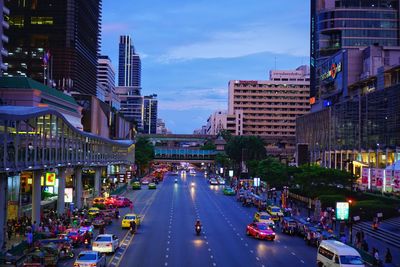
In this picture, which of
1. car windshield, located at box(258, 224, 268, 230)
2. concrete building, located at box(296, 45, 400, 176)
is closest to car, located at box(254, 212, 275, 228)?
car windshield, located at box(258, 224, 268, 230)

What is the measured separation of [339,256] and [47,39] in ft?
481

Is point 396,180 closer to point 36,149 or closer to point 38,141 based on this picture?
point 38,141

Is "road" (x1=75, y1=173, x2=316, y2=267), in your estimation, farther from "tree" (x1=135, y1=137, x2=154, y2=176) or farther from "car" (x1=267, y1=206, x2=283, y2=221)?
"tree" (x1=135, y1=137, x2=154, y2=176)

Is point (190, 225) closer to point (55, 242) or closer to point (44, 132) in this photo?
point (44, 132)

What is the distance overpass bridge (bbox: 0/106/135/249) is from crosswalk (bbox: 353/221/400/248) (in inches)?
1088

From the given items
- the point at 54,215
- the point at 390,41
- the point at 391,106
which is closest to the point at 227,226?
the point at 54,215

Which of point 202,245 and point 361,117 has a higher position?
point 361,117

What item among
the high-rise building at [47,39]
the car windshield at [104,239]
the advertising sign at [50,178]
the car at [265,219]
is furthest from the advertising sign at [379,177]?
the high-rise building at [47,39]

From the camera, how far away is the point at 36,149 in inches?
1658

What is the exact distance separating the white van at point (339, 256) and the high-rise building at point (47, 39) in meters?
131

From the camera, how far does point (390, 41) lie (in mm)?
155250

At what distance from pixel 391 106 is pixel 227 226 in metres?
50.6

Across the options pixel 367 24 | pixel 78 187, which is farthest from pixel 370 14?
pixel 78 187

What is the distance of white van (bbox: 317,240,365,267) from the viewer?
28688 mm
